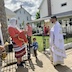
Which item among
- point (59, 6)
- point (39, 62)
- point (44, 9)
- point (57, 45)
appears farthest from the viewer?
point (44, 9)

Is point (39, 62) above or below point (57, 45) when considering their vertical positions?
below

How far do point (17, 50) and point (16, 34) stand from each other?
633 millimetres

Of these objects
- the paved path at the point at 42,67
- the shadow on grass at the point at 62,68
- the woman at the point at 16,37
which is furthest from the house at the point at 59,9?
the woman at the point at 16,37

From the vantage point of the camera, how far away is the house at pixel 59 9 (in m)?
21.7

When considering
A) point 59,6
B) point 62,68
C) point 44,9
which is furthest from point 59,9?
point 62,68

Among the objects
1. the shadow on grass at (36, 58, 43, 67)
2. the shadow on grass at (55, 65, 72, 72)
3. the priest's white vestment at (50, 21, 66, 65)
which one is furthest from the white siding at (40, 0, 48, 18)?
the shadow on grass at (55, 65, 72, 72)

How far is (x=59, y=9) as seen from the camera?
25.8m

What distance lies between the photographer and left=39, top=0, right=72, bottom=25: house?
21678mm

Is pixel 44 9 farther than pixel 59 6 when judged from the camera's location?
Yes

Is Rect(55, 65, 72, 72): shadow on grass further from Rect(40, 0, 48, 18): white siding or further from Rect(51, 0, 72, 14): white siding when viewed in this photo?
Rect(40, 0, 48, 18): white siding

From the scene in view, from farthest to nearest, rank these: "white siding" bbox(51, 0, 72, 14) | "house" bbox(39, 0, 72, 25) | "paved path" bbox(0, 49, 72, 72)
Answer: "white siding" bbox(51, 0, 72, 14)
"house" bbox(39, 0, 72, 25)
"paved path" bbox(0, 49, 72, 72)

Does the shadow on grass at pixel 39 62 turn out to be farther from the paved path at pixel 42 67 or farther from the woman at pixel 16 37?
the woman at pixel 16 37

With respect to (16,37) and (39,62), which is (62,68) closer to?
(39,62)

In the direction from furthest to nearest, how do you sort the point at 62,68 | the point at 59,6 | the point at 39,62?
the point at 59,6, the point at 39,62, the point at 62,68
